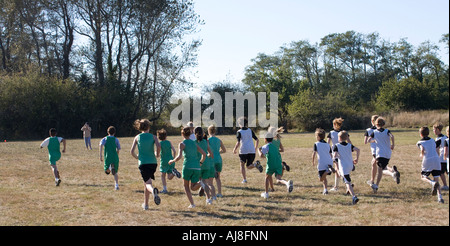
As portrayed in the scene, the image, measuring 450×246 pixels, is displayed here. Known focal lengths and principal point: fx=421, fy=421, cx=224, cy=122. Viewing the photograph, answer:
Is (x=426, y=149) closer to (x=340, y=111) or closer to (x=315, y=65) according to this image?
(x=340, y=111)

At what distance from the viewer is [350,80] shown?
68500 millimetres

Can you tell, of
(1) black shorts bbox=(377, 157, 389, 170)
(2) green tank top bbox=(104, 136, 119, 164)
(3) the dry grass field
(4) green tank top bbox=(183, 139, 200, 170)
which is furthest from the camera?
(2) green tank top bbox=(104, 136, 119, 164)

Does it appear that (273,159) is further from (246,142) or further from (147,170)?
(147,170)

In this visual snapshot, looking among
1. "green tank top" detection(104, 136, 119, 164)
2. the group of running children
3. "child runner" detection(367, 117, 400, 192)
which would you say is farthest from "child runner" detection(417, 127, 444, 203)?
"green tank top" detection(104, 136, 119, 164)

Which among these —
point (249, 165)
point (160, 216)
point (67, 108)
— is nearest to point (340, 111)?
point (67, 108)

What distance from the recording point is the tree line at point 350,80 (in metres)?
51.8

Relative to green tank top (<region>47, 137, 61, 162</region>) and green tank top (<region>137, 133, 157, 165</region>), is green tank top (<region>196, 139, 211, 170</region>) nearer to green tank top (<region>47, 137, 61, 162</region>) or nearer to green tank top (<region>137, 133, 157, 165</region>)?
green tank top (<region>137, 133, 157, 165</region>)

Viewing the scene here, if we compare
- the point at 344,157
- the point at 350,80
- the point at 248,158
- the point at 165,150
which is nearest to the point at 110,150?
the point at 165,150

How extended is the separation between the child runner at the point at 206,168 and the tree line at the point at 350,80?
4293 cm

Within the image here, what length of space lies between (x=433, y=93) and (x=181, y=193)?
52518 mm

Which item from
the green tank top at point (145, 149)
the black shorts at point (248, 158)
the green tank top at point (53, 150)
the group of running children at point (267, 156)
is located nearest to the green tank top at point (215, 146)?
the group of running children at point (267, 156)

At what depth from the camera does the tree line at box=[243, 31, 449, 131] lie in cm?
5178

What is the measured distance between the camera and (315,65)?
2936 inches

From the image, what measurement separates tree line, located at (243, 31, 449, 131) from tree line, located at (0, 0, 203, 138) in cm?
1371
